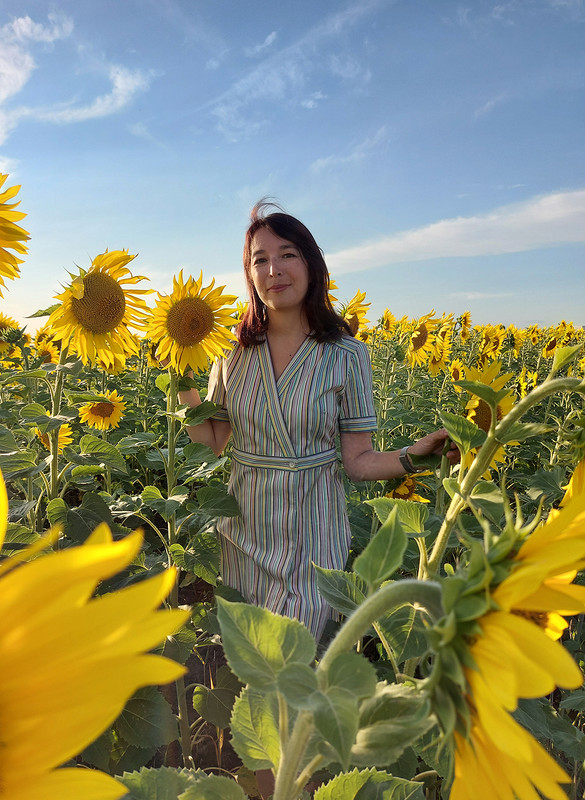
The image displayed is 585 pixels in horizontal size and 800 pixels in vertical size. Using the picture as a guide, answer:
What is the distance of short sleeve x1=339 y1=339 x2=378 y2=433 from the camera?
2303mm

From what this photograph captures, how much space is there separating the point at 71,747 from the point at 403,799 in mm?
623

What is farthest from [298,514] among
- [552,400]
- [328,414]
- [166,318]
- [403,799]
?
[552,400]

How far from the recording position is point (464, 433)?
112 centimetres

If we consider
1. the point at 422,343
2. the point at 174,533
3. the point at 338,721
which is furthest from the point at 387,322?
the point at 338,721

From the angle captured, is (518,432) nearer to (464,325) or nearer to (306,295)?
(306,295)

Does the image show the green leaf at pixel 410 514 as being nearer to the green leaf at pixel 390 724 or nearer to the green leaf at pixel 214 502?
the green leaf at pixel 390 724

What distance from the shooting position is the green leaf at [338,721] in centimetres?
43

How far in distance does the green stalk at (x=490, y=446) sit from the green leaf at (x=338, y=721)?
18.7 inches

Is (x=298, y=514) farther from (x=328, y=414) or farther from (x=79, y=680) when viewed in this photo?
(x=79, y=680)

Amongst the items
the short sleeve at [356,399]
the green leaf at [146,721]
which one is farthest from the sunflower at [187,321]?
the green leaf at [146,721]

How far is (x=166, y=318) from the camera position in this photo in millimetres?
2229

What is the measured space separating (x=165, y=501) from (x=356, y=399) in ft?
2.89

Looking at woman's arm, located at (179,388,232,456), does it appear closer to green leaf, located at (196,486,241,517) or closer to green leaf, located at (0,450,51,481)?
green leaf, located at (196,486,241,517)

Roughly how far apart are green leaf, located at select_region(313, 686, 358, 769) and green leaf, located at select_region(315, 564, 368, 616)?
0.39 meters
